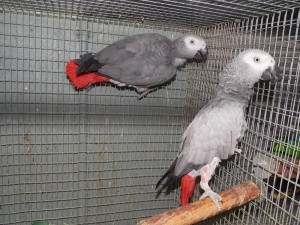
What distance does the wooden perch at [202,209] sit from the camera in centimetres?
106

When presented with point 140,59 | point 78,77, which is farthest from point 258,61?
point 78,77

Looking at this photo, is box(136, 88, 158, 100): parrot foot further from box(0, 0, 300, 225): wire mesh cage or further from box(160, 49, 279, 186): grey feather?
box(160, 49, 279, 186): grey feather

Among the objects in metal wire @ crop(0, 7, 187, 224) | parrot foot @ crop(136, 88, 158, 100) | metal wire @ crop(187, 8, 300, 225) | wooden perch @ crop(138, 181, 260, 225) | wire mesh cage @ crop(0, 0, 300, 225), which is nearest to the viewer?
wooden perch @ crop(138, 181, 260, 225)

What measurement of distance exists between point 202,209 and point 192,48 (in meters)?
0.96

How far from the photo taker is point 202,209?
3.84 feet

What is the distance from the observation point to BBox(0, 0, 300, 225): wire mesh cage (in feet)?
4.68

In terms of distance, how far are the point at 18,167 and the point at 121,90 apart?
888 millimetres

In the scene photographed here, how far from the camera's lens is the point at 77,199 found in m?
1.92

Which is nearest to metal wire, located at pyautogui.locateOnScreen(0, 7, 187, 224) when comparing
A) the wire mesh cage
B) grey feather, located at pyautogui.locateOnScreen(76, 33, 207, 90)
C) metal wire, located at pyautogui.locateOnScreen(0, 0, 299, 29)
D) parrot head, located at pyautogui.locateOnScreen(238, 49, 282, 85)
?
the wire mesh cage

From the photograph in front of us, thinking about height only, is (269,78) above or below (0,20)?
below

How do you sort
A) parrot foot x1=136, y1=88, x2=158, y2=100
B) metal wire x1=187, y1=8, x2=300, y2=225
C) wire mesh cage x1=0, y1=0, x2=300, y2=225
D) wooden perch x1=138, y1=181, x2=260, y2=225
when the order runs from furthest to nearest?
parrot foot x1=136, y1=88, x2=158, y2=100 < wire mesh cage x1=0, y1=0, x2=300, y2=225 < metal wire x1=187, y1=8, x2=300, y2=225 < wooden perch x1=138, y1=181, x2=260, y2=225

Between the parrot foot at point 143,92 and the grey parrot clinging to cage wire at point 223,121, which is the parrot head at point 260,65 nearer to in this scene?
the grey parrot clinging to cage wire at point 223,121

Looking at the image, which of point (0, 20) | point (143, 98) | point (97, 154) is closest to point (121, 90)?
point (143, 98)

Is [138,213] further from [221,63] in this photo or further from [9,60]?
[9,60]
